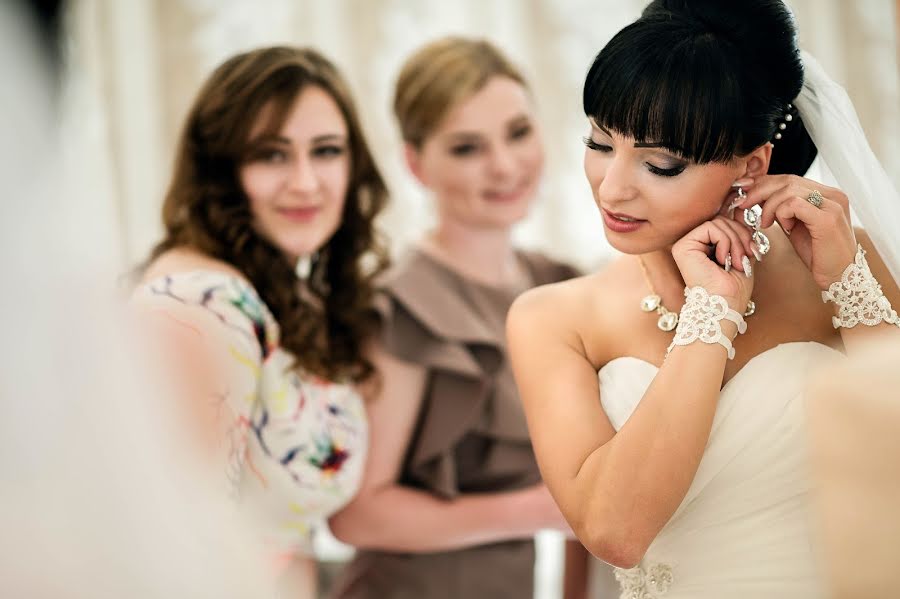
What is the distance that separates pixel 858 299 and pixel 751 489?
0.89 feet

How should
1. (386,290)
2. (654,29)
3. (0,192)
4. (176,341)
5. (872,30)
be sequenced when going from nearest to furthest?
(0,192), (654,29), (176,341), (386,290), (872,30)

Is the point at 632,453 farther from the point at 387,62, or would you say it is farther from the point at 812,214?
the point at 387,62

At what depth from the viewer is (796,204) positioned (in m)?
1.22

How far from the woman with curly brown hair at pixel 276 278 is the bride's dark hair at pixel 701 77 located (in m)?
0.87

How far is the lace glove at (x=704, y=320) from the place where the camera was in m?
1.18

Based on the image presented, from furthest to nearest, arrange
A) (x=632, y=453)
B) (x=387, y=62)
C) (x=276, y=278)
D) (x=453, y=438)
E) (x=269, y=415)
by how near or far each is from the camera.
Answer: (x=387, y=62)
(x=453, y=438)
(x=276, y=278)
(x=269, y=415)
(x=632, y=453)

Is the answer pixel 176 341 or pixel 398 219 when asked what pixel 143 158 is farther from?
pixel 176 341

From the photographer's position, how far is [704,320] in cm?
119

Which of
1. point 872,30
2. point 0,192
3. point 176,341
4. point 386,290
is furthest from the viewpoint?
point 872,30

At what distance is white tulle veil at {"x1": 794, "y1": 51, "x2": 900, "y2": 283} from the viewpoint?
4.19ft

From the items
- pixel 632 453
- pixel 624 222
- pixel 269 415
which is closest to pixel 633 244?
pixel 624 222

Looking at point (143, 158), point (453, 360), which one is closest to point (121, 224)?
point (143, 158)

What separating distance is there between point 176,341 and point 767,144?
982 mm

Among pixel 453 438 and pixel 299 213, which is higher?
pixel 299 213
